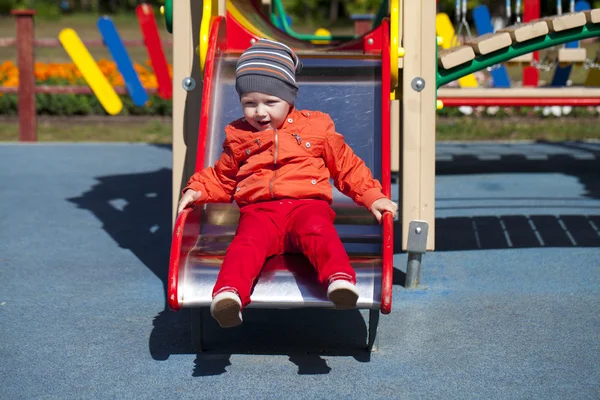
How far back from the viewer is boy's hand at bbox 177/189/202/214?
12.6ft

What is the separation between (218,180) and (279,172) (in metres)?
0.33

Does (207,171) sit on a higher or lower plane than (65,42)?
lower

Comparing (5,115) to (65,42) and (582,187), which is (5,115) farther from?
(582,187)

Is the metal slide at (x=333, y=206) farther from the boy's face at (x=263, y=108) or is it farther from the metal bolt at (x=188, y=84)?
the boy's face at (x=263, y=108)

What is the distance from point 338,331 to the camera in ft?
13.5

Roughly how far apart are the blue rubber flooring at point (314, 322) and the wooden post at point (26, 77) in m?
4.48

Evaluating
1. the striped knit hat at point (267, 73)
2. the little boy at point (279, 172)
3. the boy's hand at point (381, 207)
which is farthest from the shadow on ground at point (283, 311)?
the striped knit hat at point (267, 73)

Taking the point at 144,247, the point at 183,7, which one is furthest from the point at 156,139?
the point at 183,7

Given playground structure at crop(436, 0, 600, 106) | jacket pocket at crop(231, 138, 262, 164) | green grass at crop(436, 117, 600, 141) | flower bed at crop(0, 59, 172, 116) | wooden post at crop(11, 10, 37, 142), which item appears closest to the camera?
jacket pocket at crop(231, 138, 262, 164)

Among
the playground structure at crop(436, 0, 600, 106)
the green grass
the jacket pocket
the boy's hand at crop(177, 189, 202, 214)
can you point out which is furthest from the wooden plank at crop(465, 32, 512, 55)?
the green grass

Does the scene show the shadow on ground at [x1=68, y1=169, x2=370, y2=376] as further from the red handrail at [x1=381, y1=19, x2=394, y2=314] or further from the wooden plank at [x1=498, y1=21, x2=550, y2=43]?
the wooden plank at [x1=498, y1=21, x2=550, y2=43]

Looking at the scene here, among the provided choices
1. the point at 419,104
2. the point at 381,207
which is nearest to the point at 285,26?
the point at 419,104

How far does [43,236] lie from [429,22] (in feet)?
10.3

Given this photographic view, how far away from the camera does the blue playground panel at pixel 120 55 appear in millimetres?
9523
